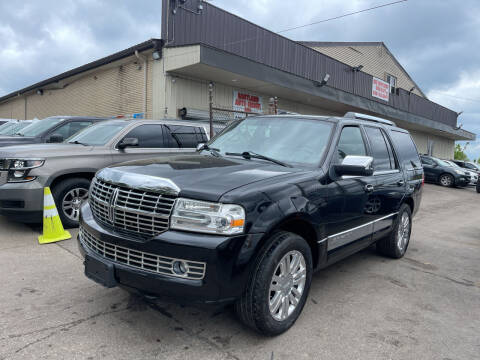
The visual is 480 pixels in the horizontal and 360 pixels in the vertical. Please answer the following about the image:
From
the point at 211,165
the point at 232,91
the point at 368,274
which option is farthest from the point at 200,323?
the point at 232,91

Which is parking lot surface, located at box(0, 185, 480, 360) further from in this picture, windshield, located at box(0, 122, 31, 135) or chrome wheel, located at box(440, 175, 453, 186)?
chrome wheel, located at box(440, 175, 453, 186)

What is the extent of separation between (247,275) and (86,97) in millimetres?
16149

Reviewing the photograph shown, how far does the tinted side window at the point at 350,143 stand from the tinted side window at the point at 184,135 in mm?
3577

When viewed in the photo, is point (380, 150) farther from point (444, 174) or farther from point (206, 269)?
point (444, 174)

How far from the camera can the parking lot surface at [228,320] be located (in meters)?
2.53

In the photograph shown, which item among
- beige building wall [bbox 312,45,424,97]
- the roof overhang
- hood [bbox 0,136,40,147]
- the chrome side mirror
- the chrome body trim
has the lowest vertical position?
the chrome body trim

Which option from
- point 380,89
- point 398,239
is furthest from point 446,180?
point 398,239

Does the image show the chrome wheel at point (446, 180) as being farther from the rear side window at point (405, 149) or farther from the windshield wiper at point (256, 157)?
the windshield wiper at point (256, 157)

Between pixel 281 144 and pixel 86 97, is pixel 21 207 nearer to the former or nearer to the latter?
pixel 281 144

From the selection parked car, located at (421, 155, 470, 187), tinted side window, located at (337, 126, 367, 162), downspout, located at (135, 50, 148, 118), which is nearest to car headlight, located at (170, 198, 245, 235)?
tinted side window, located at (337, 126, 367, 162)

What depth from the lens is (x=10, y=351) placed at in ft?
7.90

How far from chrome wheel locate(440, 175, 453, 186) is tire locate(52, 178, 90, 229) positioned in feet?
63.0

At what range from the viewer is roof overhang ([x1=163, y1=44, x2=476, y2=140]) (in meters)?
10.8

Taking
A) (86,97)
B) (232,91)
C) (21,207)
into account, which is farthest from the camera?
(86,97)
